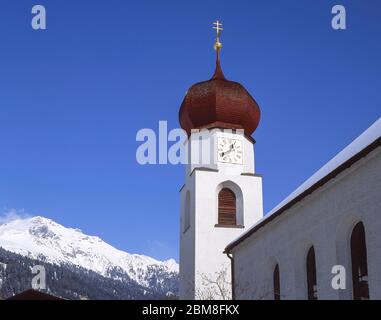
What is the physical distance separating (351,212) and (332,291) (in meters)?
2.26

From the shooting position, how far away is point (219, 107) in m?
36.5

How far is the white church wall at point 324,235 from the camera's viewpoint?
16203mm

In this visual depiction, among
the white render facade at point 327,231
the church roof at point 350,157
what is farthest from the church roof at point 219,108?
the church roof at point 350,157

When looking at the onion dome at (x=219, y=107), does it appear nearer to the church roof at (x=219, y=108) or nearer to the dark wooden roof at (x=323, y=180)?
the church roof at (x=219, y=108)

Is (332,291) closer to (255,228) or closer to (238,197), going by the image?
(255,228)

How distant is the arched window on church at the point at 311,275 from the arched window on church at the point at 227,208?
13470 millimetres

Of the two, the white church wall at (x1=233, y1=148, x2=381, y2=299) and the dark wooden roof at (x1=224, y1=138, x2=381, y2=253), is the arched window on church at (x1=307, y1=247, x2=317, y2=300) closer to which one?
the white church wall at (x1=233, y1=148, x2=381, y2=299)

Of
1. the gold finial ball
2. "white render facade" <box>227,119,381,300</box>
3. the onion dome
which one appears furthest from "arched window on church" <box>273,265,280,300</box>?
the gold finial ball

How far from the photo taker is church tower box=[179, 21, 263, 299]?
3306 cm

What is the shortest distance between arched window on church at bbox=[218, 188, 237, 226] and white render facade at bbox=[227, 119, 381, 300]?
8.45 m

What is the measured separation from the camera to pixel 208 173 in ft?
114

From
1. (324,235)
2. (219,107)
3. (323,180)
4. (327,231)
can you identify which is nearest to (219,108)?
(219,107)
